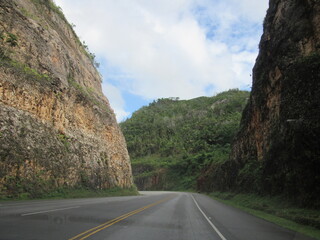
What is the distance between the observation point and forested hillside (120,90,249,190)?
269 ft

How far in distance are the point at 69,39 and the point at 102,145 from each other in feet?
60.2

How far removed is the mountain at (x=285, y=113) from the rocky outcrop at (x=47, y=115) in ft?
54.7

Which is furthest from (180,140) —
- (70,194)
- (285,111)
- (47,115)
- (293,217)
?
(293,217)

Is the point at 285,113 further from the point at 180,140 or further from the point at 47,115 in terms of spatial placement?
the point at 180,140

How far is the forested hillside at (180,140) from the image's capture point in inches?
3226

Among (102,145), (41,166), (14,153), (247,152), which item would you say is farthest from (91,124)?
(247,152)

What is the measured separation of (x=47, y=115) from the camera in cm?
2800

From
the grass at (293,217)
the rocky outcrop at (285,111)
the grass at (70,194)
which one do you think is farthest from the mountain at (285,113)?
the grass at (70,194)

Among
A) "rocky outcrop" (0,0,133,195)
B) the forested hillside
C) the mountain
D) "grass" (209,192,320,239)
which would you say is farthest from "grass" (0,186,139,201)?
the forested hillside

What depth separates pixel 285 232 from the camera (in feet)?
29.8

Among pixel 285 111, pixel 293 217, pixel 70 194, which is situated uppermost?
pixel 285 111

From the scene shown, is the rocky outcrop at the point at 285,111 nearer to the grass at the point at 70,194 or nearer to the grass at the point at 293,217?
the grass at the point at 293,217

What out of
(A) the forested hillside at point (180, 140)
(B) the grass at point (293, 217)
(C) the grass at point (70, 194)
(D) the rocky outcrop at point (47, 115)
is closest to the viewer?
(B) the grass at point (293, 217)

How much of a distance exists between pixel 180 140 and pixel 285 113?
93.1m
